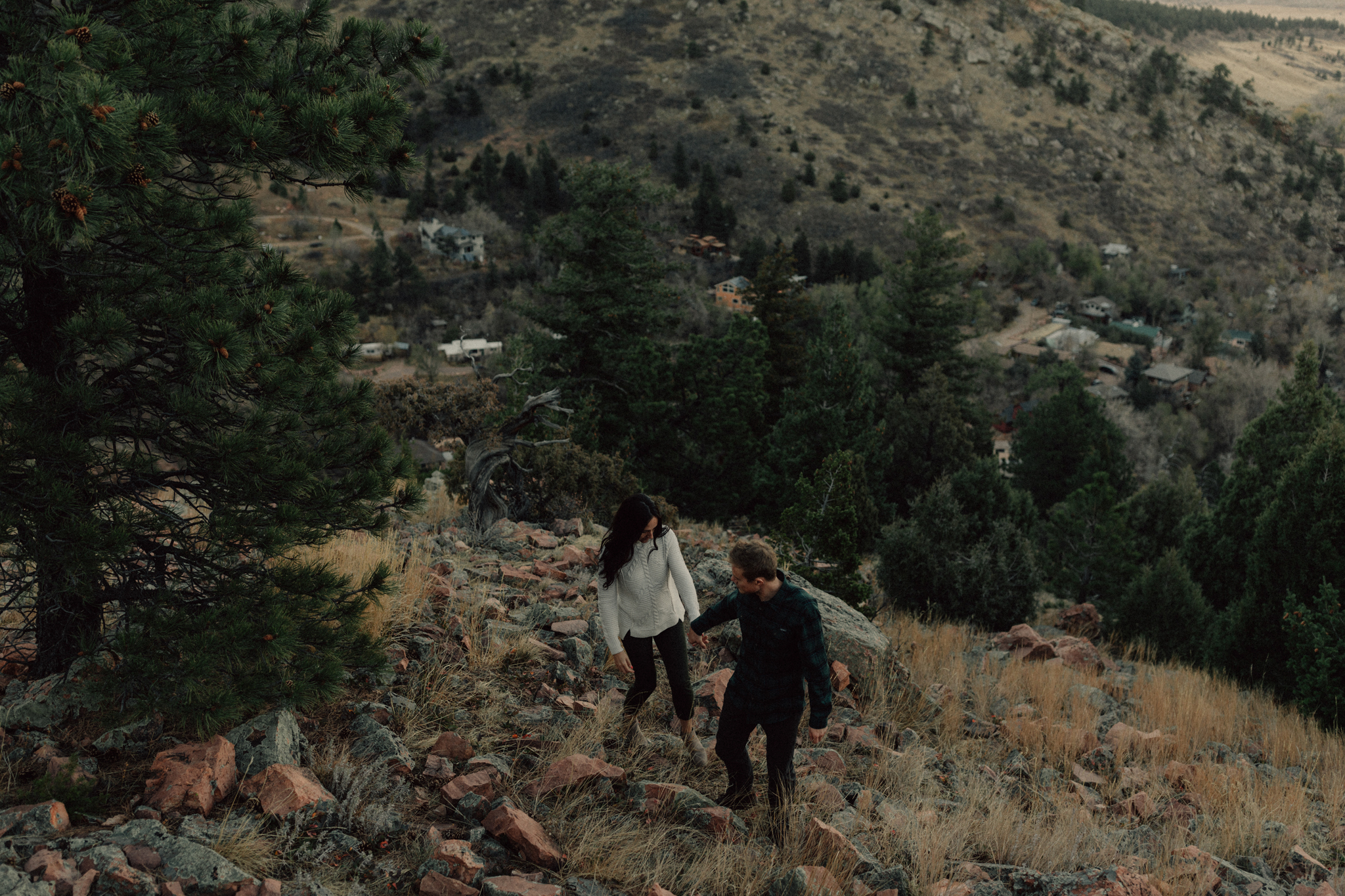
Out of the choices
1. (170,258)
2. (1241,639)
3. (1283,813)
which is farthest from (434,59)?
(1241,639)

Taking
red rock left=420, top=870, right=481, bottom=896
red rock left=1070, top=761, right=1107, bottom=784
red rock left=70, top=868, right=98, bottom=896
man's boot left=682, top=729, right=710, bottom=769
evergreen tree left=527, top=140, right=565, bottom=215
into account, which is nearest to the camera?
red rock left=70, top=868, right=98, bottom=896

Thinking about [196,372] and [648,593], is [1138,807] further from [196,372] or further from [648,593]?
[196,372]

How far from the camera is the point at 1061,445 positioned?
23891 millimetres

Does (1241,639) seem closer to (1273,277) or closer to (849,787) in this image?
(849,787)

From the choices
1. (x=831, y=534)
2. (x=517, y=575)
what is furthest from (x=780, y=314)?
(x=517, y=575)

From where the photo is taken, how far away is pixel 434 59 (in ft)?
12.2

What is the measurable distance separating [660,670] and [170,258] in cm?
378

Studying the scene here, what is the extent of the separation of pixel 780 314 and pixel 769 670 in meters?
24.1

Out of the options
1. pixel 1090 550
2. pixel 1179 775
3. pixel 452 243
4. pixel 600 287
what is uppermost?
pixel 1179 775

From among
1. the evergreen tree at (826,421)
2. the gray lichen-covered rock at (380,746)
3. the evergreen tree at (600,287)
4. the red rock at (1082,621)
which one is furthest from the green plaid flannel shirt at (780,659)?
the evergreen tree at (600,287)

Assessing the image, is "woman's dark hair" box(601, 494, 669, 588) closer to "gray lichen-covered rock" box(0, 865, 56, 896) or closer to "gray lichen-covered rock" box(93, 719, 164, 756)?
"gray lichen-covered rock" box(93, 719, 164, 756)

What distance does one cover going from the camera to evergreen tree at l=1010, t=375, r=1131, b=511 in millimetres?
23469

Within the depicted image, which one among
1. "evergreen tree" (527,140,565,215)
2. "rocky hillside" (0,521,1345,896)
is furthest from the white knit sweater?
"evergreen tree" (527,140,565,215)

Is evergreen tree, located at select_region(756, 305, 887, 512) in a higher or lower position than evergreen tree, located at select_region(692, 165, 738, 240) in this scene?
higher
